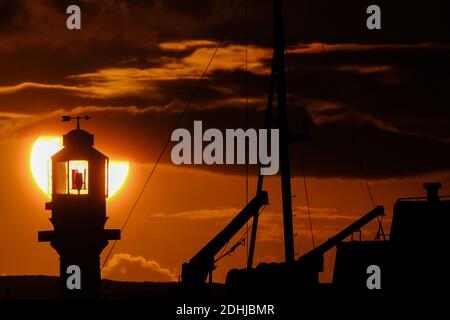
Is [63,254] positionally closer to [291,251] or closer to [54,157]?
[54,157]

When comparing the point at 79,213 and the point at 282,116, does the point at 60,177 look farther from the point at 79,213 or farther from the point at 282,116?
the point at 282,116

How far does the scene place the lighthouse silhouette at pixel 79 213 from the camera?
50906 millimetres

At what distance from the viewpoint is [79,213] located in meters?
52.0

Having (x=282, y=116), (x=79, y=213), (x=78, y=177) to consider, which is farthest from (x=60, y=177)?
(x=282, y=116)

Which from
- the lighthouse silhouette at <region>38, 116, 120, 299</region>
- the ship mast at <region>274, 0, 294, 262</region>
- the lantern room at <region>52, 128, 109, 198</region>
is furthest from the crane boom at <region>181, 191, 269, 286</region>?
the lantern room at <region>52, 128, 109, 198</region>

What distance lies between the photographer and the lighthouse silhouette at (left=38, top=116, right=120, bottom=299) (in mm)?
50906

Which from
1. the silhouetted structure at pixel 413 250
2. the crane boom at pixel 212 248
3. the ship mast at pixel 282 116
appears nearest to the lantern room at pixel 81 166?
the crane boom at pixel 212 248

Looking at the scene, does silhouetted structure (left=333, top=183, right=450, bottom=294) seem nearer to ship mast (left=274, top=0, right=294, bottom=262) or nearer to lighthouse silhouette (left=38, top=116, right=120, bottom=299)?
ship mast (left=274, top=0, right=294, bottom=262)

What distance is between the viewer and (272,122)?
5509cm

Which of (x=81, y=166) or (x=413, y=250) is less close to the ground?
(x=81, y=166)

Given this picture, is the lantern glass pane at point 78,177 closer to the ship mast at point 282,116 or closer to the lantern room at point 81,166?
the lantern room at point 81,166

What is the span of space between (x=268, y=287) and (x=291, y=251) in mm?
2314

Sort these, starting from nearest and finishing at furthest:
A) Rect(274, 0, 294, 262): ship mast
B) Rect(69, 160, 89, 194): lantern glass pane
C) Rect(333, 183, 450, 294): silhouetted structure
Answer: Rect(333, 183, 450, 294): silhouetted structure < Rect(69, 160, 89, 194): lantern glass pane < Rect(274, 0, 294, 262): ship mast
